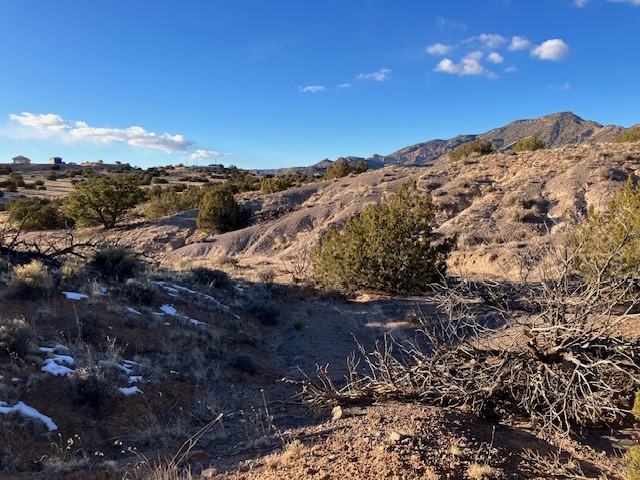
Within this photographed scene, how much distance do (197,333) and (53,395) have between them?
320 centimetres

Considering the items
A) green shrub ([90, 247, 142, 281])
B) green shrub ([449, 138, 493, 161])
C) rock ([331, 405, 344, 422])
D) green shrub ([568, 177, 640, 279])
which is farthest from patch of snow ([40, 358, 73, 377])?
green shrub ([449, 138, 493, 161])

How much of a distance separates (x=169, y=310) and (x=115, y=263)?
8.82ft

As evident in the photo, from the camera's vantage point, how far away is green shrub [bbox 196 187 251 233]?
2850 cm

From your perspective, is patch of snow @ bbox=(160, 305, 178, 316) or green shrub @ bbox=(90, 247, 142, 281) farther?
green shrub @ bbox=(90, 247, 142, 281)

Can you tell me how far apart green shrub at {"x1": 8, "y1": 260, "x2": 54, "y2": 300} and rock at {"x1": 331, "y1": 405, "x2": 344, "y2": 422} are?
19.8ft

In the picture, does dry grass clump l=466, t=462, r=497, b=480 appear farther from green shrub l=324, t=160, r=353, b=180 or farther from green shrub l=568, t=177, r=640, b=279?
green shrub l=324, t=160, r=353, b=180

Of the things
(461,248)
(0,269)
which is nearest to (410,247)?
(461,248)

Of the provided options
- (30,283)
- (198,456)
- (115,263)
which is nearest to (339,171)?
(115,263)

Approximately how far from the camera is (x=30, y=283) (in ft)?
25.6

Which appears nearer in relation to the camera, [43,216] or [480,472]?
[480,472]

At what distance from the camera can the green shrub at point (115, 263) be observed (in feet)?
34.8

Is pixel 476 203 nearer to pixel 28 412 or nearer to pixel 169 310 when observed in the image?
pixel 169 310

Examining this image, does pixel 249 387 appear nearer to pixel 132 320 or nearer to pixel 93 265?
pixel 132 320

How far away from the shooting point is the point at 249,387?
22.9 ft
